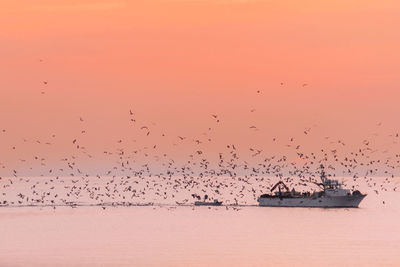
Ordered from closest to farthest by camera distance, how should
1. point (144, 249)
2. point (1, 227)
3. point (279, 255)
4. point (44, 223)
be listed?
point (279, 255)
point (144, 249)
point (1, 227)
point (44, 223)

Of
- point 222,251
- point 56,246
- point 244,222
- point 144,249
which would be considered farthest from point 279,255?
point 244,222

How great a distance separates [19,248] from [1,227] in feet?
136

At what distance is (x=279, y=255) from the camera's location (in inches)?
4904

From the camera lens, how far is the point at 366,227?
180m

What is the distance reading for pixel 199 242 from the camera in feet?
481

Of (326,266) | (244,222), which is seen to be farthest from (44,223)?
(326,266)

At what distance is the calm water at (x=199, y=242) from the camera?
11700 centimetres

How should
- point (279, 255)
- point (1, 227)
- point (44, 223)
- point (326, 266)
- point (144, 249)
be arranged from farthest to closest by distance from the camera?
point (44, 223), point (1, 227), point (144, 249), point (279, 255), point (326, 266)

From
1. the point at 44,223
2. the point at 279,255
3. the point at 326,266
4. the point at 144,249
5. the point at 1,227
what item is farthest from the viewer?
the point at 44,223

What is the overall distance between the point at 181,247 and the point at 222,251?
7427 mm

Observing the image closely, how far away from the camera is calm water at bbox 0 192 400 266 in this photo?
384ft

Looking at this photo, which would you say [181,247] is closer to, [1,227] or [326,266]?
[326,266]

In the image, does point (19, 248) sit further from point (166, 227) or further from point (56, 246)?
point (166, 227)

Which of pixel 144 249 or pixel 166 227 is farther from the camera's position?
pixel 166 227
